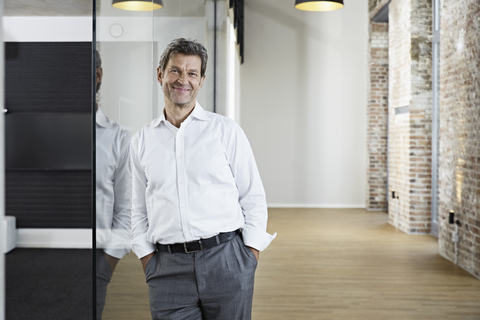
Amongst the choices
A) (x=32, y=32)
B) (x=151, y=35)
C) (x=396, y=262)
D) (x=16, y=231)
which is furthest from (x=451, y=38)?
(x=16, y=231)

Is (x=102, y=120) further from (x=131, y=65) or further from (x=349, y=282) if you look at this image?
(x=349, y=282)

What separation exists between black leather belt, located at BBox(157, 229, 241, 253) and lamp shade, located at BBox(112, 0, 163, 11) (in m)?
0.74

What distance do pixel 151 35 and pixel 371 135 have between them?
317 inches

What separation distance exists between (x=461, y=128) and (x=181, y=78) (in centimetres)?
408

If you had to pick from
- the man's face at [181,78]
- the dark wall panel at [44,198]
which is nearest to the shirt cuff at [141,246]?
the man's face at [181,78]

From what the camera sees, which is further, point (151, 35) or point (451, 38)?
point (451, 38)

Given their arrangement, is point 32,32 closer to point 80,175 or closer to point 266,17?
point 80,175

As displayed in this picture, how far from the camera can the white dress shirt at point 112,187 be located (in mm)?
1339

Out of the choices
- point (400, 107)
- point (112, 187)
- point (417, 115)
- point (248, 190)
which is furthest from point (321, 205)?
point (112, 187)

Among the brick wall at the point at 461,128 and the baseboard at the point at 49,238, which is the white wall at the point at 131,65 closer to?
the brick wall at the point at 461,128

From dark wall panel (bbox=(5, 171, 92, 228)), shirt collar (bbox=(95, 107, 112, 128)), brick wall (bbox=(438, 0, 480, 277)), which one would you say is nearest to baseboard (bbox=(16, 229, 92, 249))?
dark wall panel (bbox=(5, 171, 92, 228))

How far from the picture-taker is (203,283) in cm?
171

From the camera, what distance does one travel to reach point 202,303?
1760 mm

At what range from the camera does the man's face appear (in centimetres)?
172
